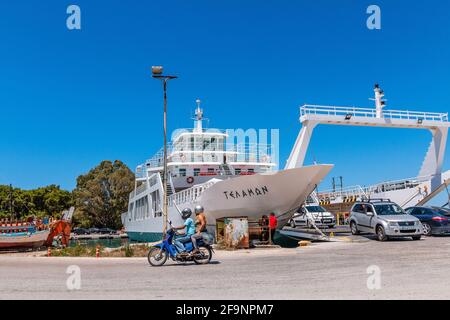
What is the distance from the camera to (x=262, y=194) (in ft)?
68.1

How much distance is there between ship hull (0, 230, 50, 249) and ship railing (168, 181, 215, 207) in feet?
24.3

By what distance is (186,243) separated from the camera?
39.1 ft

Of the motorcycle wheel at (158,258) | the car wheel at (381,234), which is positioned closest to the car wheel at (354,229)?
the car wheel at (381,234)

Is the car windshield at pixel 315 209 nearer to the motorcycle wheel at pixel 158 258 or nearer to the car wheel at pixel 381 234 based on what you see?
the car wheel at pixel 381 234

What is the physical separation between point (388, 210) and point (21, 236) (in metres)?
18.1

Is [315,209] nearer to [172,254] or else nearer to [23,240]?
[23,240]

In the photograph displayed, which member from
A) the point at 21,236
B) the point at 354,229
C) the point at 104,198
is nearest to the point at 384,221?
the point at 354,229

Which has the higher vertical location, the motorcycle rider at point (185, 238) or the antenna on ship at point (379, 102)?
the antenna on ship at point (379, 102)

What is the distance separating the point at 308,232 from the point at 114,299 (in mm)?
17771

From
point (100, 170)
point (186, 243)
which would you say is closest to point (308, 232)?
point (186, 243)

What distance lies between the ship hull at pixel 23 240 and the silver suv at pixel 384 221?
53.6 feet

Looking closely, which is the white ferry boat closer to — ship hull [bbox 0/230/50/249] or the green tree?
ship hull [bbox 0/230/50/249]

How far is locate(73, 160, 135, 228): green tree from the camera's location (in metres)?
69.2

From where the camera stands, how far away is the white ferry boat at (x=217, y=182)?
2061 centimetres
